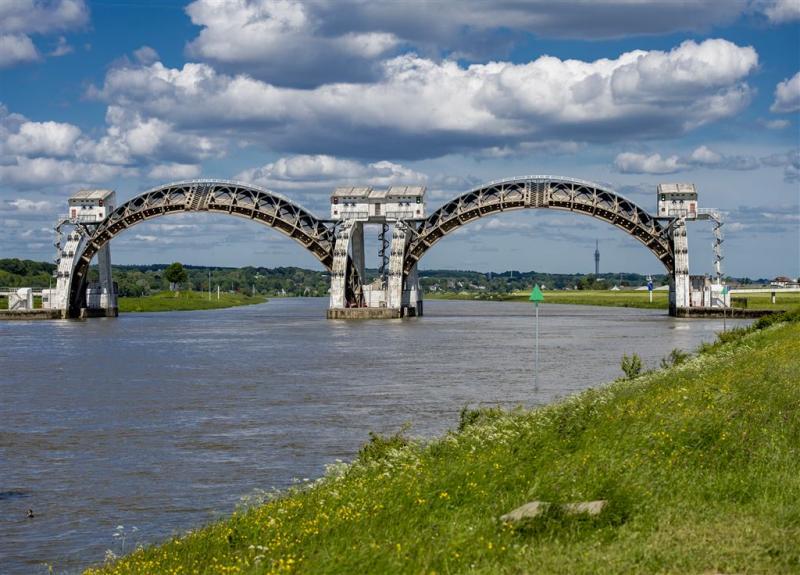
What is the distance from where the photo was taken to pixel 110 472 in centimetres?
2594

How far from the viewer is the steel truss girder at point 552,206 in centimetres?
11606

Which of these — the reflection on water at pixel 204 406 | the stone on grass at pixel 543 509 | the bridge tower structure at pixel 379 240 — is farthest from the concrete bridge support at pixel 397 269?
the stone on grass at pixel 543 509

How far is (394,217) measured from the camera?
116500 millimetres

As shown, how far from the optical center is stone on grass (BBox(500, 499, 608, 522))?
1399 centimetres

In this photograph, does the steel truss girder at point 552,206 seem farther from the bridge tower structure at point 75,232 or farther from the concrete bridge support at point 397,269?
the bridge tower structure at point 75,232

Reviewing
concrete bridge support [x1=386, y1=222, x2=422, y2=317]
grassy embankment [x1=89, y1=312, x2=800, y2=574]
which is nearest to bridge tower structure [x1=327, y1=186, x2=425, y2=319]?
concrete bridge support [x1=386, y1=222, x2=422, y2=317]

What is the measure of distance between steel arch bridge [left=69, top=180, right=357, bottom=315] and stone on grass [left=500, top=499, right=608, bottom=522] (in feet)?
334

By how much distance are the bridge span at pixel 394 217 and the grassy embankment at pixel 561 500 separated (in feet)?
305

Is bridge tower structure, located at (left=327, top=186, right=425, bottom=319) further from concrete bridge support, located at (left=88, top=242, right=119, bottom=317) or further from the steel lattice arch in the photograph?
concrete bridge support, located at (left=88, top=242, right=119, bottom=317)

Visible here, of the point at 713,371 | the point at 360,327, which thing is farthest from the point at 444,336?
the point at 713,371

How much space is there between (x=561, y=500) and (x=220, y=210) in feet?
348

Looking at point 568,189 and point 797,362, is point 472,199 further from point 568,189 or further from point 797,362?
point 797,362

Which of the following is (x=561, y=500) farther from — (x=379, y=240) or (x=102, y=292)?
(x=102, y=292)

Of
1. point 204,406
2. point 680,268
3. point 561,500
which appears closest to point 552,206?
point 680,268
